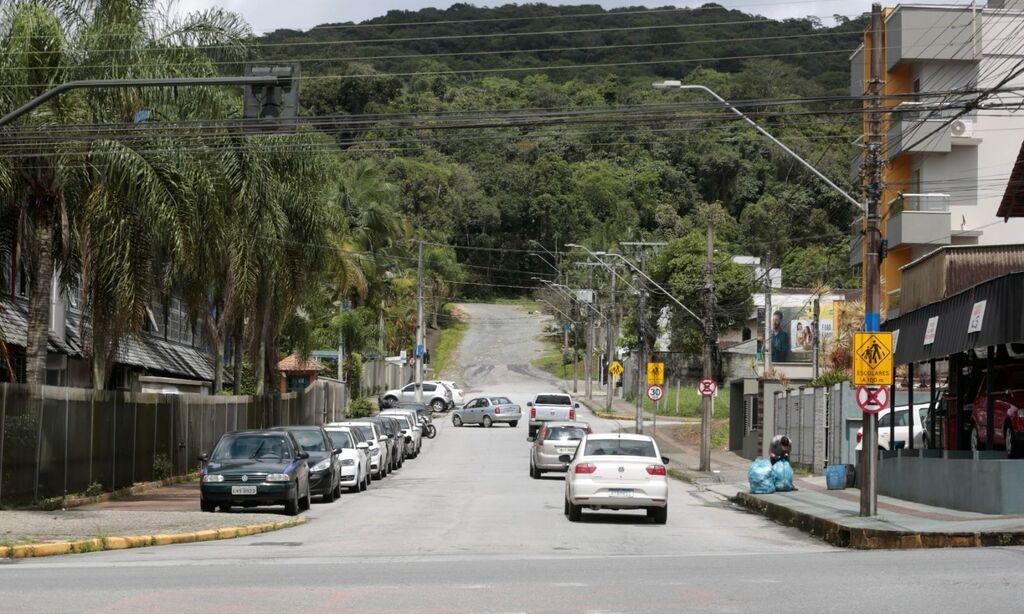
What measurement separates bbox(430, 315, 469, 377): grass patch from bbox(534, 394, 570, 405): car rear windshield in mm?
45350

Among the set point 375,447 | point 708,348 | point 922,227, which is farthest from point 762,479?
point 922,227

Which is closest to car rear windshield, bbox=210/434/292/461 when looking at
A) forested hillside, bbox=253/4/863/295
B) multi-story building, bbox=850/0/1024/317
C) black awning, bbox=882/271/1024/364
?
black awning, bbox=882/271/1024/364

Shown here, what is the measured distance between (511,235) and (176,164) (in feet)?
333

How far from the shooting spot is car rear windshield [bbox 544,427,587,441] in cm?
Answer: 3609

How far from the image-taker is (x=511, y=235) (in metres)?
127

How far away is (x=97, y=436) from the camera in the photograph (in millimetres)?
26656

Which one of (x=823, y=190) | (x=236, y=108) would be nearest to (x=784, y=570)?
(x=236, y=108)

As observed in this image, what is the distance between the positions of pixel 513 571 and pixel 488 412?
50.8 meters

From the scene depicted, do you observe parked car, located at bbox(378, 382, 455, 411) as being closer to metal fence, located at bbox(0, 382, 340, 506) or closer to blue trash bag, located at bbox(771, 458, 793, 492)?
metal fence, located at bbox(0, 382, 340, 506)

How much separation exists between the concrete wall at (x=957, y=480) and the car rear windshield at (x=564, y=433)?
9649mm

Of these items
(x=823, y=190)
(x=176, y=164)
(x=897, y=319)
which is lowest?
(x=897, y=319)

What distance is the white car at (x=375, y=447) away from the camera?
3572 centimetres

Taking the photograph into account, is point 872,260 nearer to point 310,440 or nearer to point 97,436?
point 310,440

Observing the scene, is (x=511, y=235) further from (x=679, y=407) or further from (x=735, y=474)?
(x=735, y=474)
